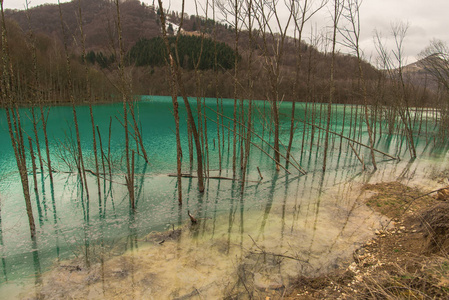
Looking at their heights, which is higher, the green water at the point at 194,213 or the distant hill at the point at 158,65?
the distant hill at the point at 158,65

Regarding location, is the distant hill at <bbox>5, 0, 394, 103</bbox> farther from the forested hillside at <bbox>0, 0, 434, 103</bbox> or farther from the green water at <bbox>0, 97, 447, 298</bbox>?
the green water at <bbox>0, 97, 447, 298</bbox>

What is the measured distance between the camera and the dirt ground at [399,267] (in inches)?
111

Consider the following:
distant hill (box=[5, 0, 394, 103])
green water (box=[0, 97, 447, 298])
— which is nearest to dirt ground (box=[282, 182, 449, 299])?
green water (box=[0, 97, 447, 298])

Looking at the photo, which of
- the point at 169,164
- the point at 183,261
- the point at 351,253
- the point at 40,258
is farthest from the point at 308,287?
the point at 169,164

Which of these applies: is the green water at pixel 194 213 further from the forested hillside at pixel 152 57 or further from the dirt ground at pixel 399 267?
the forested hillside at pixel 152 57

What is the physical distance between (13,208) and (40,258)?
2.97 meters

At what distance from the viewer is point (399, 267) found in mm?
3000

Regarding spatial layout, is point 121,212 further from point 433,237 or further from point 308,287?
point 433,237

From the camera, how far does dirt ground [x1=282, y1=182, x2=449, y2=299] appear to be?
2814mm

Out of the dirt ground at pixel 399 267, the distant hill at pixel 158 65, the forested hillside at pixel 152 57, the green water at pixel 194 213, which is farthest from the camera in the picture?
the forested hillside at pixel 152 57

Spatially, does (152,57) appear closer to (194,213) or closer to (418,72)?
(418,72)

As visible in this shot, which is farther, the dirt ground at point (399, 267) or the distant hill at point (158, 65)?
the distant hill at point (158, 65)

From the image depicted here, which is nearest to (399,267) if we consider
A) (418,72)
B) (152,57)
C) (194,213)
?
(194,213)

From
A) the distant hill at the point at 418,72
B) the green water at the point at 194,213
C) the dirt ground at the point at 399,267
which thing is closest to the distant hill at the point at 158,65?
the distant hill at the point at 418,72
